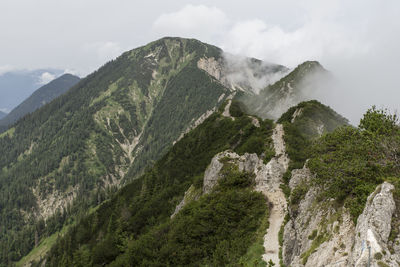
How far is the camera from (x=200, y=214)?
1810 inches

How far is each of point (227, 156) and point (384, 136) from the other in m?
40.9

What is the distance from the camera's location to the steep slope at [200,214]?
40.0 m

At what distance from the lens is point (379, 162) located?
90.9ft

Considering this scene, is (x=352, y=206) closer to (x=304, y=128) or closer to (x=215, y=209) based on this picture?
(x=215, y=209)

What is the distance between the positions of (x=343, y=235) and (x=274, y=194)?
84.0ft

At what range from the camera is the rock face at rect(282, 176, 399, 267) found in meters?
17.6

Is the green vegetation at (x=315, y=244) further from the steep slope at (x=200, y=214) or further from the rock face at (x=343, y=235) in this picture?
the steep slope at (x=200, y=214)

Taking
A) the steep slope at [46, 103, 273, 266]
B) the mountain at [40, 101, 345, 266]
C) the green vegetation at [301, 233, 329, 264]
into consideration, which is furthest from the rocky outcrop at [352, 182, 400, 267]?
the steep slope at [46, 103, 273, 266]

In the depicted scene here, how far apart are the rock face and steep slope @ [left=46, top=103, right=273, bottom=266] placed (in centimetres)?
1002

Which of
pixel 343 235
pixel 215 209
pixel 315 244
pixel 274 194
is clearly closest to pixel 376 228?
pixel 343 235

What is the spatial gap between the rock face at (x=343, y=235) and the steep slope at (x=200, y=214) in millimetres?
10023

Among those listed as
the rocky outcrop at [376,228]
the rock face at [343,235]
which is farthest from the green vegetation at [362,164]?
the rocky outcrop at [376,228]

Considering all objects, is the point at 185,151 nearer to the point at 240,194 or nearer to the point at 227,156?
the point at 227,156

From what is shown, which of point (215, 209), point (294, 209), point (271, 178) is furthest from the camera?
point (271, 178)
